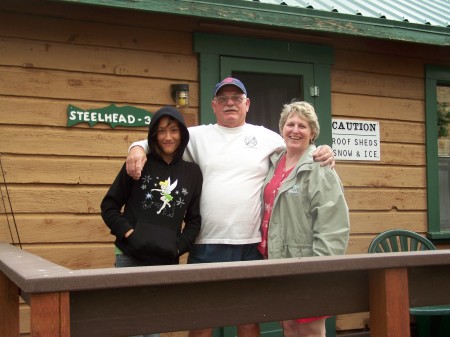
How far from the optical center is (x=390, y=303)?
92.7 inches

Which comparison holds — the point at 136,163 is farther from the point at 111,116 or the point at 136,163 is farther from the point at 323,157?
the point at 111,116

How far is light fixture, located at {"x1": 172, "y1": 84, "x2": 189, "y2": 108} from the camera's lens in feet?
15.1

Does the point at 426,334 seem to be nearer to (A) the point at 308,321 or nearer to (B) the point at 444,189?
(B) the point at 444,189

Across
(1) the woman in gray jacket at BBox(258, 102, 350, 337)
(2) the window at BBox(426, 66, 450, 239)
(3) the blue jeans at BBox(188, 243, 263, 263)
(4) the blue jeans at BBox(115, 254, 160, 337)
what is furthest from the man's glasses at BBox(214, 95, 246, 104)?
(2) the window at BBox(426, 66, 450, 239)

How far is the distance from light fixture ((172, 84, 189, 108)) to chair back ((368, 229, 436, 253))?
6.18 feet

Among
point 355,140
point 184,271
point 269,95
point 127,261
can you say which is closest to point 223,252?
point 127,261

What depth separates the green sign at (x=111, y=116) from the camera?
4.31 meters

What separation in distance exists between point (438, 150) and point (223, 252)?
11.1 ft

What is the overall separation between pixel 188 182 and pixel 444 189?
12.0 ft

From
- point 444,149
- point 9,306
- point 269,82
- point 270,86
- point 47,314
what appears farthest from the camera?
point 444,149

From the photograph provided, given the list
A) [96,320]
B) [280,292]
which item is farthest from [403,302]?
[96,320]

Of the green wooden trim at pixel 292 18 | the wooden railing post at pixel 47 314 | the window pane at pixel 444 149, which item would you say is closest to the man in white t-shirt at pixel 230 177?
the green wooden trim at pixel 292 18

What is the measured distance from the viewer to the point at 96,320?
1910mm

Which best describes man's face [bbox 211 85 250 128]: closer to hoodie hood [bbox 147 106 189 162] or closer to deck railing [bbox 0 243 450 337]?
hoodie hood [bbox 147 106 189 162]
